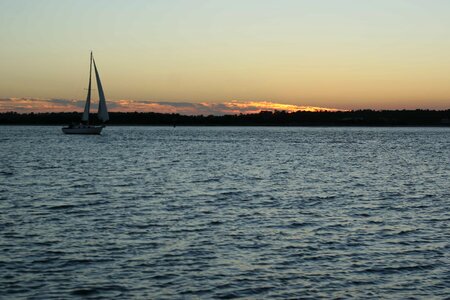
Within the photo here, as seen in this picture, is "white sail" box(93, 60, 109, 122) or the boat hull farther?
the boat hull

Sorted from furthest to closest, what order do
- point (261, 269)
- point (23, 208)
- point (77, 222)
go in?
point (23, 208) < point (77, 222) < point (261, 269)

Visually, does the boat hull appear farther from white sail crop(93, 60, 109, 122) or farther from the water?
the water

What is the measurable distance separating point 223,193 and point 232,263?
1955 cm

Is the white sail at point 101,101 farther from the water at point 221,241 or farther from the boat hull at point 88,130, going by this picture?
the water at point 221,241

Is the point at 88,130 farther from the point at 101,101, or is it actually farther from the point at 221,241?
the point at 221,241

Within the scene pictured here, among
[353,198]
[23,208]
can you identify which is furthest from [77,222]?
[353,198]

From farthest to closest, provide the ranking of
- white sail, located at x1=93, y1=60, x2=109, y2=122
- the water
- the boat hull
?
the boat hull → white sail, located at x1=93, y1=60, x2=109, y2=122 → the water

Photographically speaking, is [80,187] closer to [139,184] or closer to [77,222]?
[139,184]

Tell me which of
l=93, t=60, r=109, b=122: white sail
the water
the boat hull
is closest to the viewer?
the water

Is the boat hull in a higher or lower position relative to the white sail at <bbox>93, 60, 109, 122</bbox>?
lower

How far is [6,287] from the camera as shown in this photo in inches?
619

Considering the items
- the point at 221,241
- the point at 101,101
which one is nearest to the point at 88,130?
the point at 101,101

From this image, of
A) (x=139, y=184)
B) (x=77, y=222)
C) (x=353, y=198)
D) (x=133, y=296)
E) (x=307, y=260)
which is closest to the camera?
(x=133, y=296)

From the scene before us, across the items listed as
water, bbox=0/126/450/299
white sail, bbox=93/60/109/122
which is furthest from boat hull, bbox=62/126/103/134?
water, bbox=0/126/450/299
